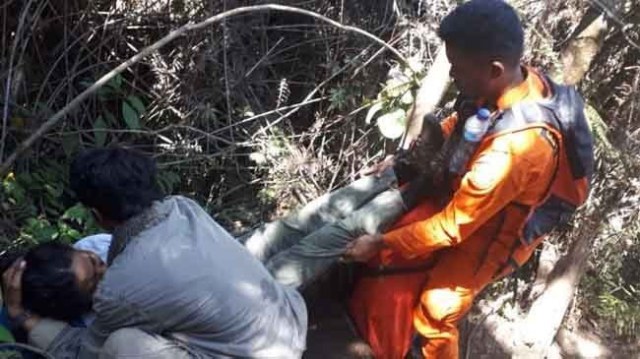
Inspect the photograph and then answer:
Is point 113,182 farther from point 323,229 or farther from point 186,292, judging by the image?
point 323,229

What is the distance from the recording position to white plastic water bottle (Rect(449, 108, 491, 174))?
2.67m

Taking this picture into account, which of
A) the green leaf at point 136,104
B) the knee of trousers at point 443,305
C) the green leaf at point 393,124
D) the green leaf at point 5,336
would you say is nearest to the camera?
the green leaf at point 5,336

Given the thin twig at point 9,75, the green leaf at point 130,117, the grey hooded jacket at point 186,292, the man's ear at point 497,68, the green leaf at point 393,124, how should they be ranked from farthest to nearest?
the green leaf at point 130,117
the green leaf at point 393,124
the thin twig at point 9,75
the man's ear at point 497,68
the grey hooded jacket at point 186,292

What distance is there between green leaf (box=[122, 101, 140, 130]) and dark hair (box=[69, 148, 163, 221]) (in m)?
1.90

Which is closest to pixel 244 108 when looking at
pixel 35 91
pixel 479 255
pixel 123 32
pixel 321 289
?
pixel 123 32

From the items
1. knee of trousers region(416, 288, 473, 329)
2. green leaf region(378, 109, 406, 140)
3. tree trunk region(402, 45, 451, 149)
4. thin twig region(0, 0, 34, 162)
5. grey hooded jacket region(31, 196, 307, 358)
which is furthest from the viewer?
green leaf region(378, 109, 406, 140)

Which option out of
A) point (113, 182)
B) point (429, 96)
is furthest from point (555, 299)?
point (113, 182)

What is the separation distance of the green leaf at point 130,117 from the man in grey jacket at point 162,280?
187 centimetres

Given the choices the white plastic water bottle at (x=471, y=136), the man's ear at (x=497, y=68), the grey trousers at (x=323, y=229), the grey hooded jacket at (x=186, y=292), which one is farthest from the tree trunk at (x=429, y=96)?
the grey hooded jacket at (x=186, y=292)

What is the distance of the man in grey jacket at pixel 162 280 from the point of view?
7.82ft

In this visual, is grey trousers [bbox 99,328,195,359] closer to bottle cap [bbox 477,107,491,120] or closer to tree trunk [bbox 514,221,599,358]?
bottle cap [bbox 477,107,491,120]

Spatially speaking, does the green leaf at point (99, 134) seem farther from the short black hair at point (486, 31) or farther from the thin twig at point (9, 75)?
the short black hair at point (486, 31)

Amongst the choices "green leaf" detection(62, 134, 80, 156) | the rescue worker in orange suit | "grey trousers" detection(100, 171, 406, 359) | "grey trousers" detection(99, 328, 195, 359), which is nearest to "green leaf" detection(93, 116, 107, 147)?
"green leaf" detection(62, 134, 80, 156)

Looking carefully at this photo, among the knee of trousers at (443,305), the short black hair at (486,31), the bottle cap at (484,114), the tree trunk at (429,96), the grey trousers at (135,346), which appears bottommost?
the knee of trousers at (443,305)
